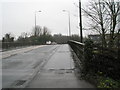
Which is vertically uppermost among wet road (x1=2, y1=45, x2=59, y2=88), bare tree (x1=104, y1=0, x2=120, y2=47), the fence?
bare tree (x1=104, y1=0, x2=120, y2=47)

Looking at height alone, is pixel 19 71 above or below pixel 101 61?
below

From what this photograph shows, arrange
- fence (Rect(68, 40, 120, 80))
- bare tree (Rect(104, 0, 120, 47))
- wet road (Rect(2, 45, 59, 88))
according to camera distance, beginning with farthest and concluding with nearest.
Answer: bare tree (Rect(104, 0, 120, 47)) → wet road (Rect(2, 45, 59, 88)) → fence (Rect(68, 40, 120, 80))

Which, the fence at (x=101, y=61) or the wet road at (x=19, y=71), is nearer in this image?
the fence at (x=101, y=61)

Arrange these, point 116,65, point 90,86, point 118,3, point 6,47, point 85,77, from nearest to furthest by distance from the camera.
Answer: point 90,86 → point 116,65 → point 85,77 → point 118,3 → point 6,47

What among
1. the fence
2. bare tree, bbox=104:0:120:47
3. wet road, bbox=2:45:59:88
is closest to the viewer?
the fence

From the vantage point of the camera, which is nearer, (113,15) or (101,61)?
(101,61)

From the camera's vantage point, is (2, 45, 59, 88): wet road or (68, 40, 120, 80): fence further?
(2, 45, 59, 88): wet road

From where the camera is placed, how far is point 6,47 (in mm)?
39031

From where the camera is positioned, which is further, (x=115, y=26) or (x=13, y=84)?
(x=115, y=26)

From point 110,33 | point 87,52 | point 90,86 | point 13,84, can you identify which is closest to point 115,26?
point 110,33

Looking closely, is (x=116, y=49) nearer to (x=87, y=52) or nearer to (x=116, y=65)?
(x=116, y=65)

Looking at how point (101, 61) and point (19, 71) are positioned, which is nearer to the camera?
point (101, 61)

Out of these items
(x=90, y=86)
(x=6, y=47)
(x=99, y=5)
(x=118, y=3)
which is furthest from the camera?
(x=6, y=47)

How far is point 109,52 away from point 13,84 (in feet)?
12.6
